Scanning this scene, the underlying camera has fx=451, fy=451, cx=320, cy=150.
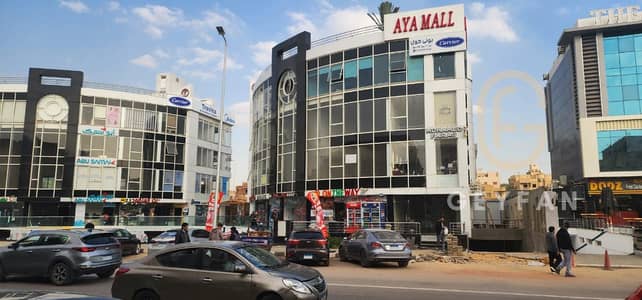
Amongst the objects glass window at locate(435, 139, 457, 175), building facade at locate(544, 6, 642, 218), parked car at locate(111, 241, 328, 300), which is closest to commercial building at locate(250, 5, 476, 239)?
glass window at locate(435, 139, 457, 175)

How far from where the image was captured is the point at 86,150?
4297 centimetres

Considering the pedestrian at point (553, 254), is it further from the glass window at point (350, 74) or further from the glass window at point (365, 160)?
the glass window at point (350, 74)

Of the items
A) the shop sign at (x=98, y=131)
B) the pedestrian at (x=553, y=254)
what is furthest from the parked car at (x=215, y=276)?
the shop sign at (x=98, y=131)

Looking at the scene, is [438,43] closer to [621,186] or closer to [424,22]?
[424,22]

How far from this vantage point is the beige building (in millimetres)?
76506

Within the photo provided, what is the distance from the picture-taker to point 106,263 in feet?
43.1

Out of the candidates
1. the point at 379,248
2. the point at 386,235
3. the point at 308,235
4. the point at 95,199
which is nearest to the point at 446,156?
the point at 386,235

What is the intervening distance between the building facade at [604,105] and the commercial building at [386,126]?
21636 mm

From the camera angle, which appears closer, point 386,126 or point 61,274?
point 61,274

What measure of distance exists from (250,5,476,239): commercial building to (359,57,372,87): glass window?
0.23 ft

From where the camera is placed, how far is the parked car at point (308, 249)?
56.7ft

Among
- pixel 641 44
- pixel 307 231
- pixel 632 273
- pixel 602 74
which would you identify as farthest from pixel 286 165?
pixel 641 44

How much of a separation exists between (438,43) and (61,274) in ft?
83.5

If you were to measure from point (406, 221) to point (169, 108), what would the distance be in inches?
1142
